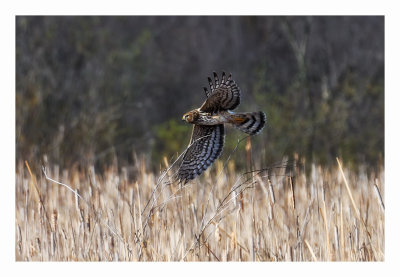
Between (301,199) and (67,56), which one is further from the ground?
(67,56)

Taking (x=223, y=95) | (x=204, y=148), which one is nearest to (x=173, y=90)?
(x=204, y=148)

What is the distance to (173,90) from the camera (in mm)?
14789

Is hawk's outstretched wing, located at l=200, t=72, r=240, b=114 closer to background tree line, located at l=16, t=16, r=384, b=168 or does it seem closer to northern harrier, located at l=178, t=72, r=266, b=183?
northern harrier, located at l=178, t=72, r=266, b=183

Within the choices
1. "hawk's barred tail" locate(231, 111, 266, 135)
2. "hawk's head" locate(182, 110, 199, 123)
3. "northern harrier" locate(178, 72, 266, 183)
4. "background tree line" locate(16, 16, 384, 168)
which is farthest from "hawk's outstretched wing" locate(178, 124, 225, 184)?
"background tree line" locate(16, 16, 384, 168)

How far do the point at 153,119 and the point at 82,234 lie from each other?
10318 millimetres

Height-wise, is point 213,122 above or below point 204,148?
above

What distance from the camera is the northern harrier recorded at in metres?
3.90

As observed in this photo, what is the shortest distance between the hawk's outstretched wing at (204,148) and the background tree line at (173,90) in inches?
162

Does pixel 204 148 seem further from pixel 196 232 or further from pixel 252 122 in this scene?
pixel 196 232

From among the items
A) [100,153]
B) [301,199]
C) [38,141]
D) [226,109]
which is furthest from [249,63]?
[226,109]

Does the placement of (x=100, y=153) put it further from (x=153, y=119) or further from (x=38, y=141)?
(x=153, y=119)

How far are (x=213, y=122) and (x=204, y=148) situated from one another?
0.64 ft

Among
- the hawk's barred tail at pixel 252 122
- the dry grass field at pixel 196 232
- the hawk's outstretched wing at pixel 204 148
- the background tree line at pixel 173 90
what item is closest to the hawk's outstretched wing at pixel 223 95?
the hawk's barred tail at pixel 252 122

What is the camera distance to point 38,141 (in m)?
8.81
